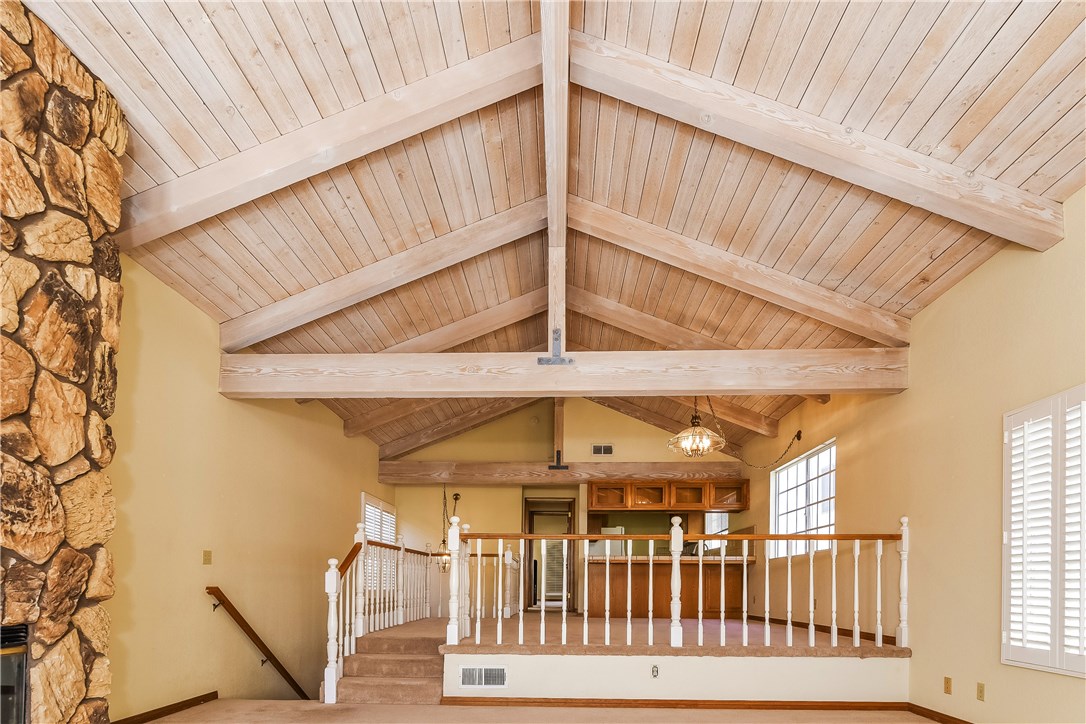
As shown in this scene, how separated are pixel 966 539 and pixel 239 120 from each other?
15.9 feet

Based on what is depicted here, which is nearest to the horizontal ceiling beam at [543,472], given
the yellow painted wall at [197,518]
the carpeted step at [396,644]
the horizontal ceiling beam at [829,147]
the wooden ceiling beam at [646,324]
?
the yellow painted wall at [197,518]

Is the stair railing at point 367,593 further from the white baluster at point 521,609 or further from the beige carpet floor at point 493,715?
the white baluster at point 521,609

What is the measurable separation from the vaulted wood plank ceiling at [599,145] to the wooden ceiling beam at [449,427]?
15.1 feet

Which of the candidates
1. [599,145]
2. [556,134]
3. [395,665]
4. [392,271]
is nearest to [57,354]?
[556,134]

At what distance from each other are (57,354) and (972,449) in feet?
16.3

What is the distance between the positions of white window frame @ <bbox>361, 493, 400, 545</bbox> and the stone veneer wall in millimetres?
7270

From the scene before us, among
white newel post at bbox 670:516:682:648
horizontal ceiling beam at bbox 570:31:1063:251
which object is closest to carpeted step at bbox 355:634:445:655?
white newel post at bbox 670:516:682:648

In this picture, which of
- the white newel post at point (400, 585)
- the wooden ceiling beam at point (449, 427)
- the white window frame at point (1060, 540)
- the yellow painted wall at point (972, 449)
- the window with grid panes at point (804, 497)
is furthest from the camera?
the wooden ceiling beam at point (449, 427)

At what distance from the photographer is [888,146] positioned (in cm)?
460

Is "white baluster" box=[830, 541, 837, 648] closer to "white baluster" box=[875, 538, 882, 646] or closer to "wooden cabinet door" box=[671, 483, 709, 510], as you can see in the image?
"white baluster" box=[875, 538, 882, 646]

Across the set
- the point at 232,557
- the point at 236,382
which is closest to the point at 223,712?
the point at 232,557

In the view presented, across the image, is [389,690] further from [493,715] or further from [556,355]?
[556,355]

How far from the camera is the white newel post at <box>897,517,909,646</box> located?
20.3ft

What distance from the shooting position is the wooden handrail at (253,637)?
21.6ft
